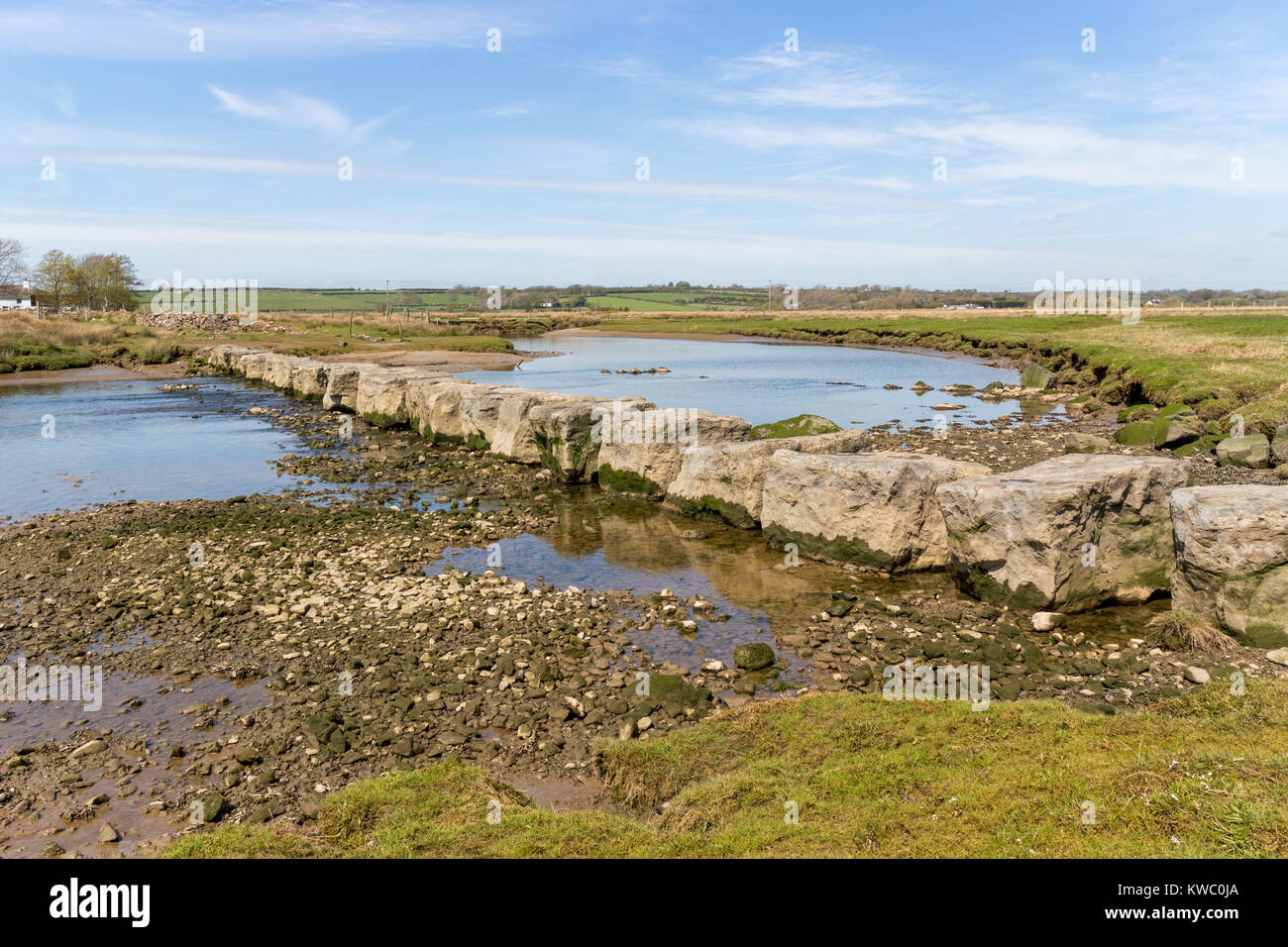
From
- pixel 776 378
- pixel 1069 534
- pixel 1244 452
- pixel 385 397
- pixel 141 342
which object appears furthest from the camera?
pixel 141 342

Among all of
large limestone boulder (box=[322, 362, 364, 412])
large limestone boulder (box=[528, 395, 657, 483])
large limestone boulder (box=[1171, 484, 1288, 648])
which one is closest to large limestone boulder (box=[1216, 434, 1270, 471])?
large limestone boulder (box=[1171, 484, 1288, 648])

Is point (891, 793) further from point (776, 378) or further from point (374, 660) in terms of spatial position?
point (776, 378)

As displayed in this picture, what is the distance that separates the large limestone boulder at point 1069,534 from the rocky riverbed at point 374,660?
50 centimetres

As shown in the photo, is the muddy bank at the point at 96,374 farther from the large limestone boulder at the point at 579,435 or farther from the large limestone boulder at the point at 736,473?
the large limestone boulder at the point at 736,473

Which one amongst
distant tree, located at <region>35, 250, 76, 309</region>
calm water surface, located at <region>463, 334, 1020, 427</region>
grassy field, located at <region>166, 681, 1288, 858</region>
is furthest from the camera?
distant tree, located at <region>35, 250, 76, 309</region>

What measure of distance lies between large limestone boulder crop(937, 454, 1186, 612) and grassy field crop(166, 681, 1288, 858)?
3740 millimetres

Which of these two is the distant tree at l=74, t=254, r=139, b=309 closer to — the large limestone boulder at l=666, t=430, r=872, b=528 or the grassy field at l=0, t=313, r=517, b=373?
the grassy field at l=0, t=313, r=517, b=373

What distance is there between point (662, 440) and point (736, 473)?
325 centimetres

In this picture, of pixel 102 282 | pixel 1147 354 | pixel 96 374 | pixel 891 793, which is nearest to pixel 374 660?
pixel 891 793

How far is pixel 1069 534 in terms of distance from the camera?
11.8 metres

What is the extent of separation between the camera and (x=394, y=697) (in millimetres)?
9758

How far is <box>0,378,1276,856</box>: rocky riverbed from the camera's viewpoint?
27.1ft
